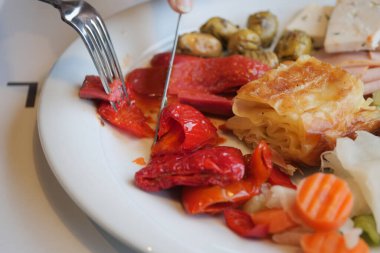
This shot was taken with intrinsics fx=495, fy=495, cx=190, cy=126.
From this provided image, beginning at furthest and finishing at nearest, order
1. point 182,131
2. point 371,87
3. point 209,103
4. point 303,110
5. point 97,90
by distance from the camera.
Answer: point 371,87, point 209,103, point 97,90, point 182,131, point 303,110

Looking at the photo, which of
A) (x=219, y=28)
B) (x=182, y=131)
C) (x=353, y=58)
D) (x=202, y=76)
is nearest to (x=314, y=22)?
(x=353, y=58)

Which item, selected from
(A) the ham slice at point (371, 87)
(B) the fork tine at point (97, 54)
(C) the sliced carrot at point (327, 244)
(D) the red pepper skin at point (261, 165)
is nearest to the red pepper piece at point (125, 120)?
(B) the fork tine at point (97, 54)

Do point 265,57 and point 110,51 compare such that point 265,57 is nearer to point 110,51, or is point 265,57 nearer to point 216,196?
point 110,51

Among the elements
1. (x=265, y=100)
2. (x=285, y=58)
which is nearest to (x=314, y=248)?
(x=265, y=100)

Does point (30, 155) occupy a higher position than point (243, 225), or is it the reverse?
→ point (243, 225)

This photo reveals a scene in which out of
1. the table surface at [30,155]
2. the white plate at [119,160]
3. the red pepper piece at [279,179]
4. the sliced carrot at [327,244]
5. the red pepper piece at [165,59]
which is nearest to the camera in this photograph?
the sliced carrot at [327,244]

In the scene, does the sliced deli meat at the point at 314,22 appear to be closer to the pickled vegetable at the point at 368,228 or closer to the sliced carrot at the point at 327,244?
the pickled vegetable at the point at 368,228
